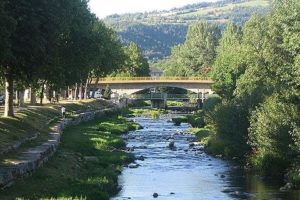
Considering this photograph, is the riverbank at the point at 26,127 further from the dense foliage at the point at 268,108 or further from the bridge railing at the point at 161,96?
the bridge railing at the point at 161,96

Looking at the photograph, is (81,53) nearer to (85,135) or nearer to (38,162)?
(85,135)

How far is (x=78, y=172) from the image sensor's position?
4531 centimetres

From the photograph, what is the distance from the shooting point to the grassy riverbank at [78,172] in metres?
34.2

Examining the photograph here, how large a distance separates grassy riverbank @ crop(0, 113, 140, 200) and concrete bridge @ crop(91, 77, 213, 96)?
9194 cm

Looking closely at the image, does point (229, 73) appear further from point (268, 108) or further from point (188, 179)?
Result: point (188, 179)

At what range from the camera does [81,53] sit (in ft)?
224

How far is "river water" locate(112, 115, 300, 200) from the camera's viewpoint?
4134 centimetres

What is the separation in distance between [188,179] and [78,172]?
340 inches

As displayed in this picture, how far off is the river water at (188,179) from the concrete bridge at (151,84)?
306ft

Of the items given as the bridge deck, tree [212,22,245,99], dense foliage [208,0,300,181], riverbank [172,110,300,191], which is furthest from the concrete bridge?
riverbank [172,110,300,191]

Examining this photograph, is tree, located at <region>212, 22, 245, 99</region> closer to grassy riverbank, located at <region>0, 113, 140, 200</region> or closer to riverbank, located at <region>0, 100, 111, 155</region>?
riverbank, located at <region>0, 100, 111, 155</region>

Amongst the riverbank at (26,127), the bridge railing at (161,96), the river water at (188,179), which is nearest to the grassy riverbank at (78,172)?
the river water at (188,179)

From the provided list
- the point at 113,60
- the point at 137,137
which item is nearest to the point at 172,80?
the point at 113,60

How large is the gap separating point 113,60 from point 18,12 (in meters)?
85.2
